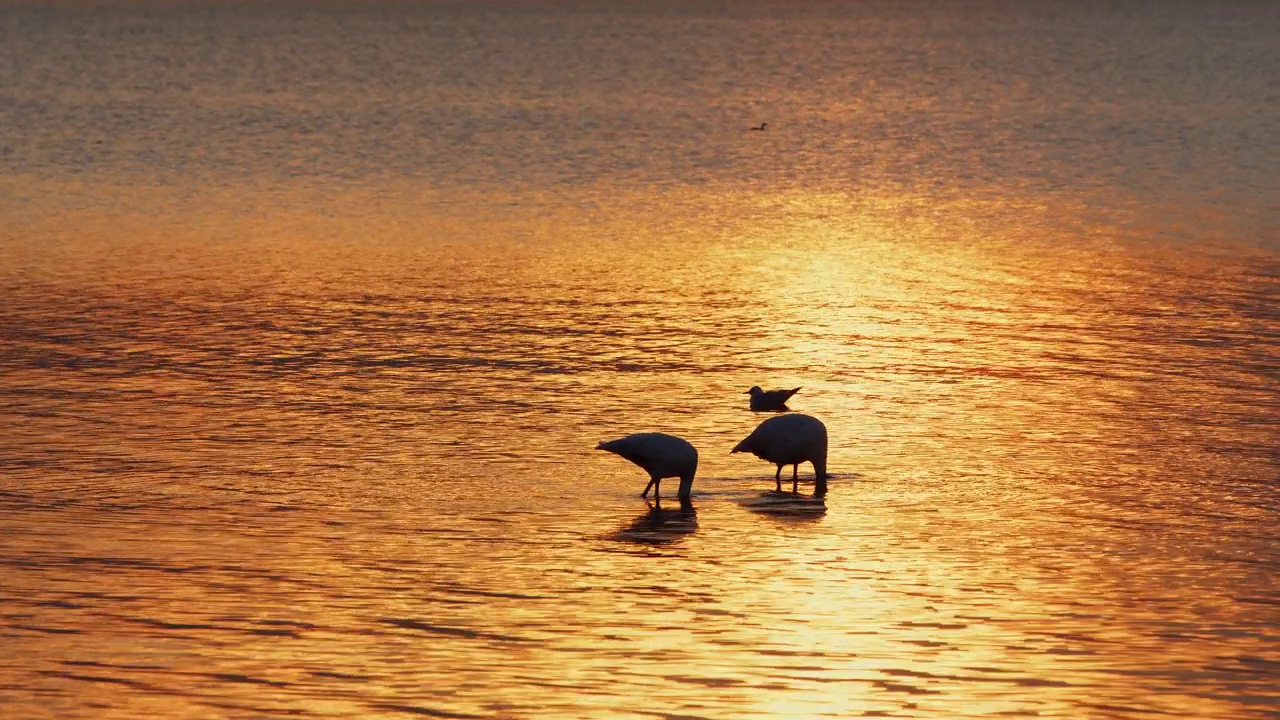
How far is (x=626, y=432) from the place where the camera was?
68.6 feet

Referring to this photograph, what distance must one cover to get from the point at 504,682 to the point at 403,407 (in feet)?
30.9

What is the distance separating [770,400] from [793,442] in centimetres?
375

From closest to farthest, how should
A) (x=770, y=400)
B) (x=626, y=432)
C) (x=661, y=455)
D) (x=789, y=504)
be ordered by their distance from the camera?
(x=661, y=455) → (x=789, y=504) → (x=626, y=432) → (x=770, y=400)

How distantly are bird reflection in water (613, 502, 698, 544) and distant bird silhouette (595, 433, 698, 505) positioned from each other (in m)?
0.25

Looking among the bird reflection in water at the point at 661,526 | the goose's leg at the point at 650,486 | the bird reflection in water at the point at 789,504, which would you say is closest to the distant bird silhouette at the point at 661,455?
the goose's leg at the point at 650,486

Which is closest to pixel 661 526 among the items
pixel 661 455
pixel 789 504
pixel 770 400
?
pixel 661 455

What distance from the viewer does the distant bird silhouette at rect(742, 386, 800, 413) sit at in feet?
72.6

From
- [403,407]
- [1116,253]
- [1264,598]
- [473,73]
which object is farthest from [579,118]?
[1264,598]

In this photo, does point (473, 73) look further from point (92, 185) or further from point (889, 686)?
point (889, 686)

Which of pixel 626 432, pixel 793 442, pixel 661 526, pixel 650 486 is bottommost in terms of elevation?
pixel 661 526

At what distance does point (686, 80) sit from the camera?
106 m

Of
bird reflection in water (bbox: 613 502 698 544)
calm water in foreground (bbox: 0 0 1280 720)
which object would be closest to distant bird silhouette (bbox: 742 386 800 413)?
calm water in foreground (bbox: 0 0 1280 720)

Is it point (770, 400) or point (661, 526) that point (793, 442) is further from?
point (770, 400)

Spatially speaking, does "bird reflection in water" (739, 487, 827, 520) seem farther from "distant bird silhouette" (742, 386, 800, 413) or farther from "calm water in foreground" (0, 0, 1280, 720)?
"distant bird silhouette" (742, 386, 800, 413)
